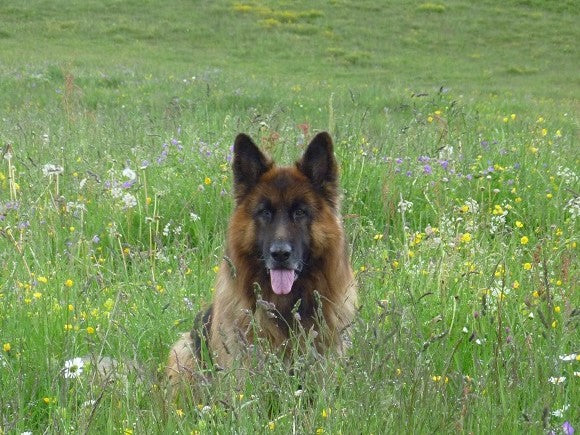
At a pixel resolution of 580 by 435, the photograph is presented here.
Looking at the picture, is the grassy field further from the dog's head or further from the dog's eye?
the dog's eye

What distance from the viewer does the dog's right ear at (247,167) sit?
14.3ft

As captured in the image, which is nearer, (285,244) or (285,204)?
(285,244)

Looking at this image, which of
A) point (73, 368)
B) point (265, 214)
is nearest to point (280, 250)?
point (265, 214)

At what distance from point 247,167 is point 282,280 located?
2.10 feet

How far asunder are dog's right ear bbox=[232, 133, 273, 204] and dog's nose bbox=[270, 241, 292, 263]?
0.45 metres

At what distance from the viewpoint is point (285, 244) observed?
13.4 ft

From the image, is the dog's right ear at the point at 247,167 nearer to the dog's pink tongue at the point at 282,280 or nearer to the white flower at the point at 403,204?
the dog's pink tongue at the point at 282,280

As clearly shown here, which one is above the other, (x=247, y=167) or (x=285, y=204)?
(x=247, y=167)

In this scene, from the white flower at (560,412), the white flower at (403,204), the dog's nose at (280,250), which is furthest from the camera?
the white flower at (403,204)

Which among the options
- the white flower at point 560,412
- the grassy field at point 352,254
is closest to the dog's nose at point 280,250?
the grassy field at point 352,254

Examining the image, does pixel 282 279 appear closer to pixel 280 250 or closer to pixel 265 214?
pixel 280 250

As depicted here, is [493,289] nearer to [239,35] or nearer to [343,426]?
[343,426]

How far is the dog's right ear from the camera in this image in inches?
172

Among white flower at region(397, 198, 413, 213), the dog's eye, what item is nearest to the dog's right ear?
the dog's eye
